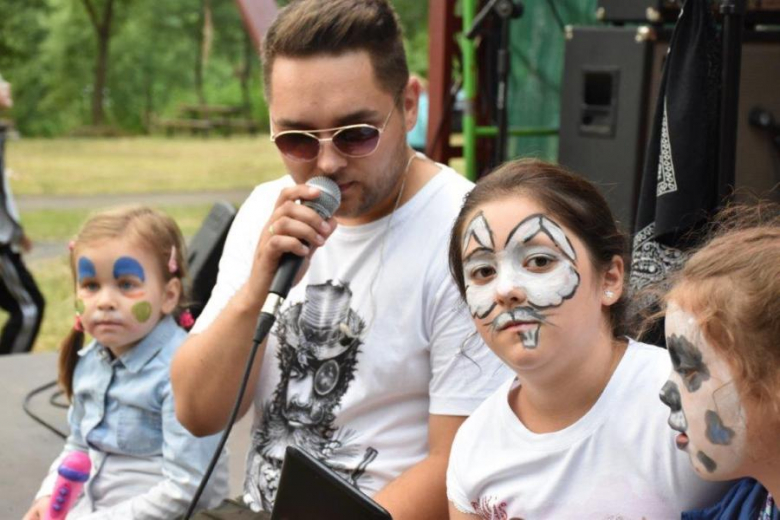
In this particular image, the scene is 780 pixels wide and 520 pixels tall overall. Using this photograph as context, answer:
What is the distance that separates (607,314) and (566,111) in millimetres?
1957

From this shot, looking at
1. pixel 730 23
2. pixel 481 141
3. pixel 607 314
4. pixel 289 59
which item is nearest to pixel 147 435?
pixel 289 59

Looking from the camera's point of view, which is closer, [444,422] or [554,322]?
[554,322]

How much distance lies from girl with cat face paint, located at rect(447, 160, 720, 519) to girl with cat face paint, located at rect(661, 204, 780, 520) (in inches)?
5.4

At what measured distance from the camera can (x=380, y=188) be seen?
2.18m

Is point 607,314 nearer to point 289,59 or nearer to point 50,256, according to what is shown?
point 289,59

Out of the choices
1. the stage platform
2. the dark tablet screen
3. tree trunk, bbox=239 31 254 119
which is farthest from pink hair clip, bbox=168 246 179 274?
tree trunk, bbox=239 31 254 119

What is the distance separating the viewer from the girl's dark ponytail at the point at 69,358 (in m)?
2.90

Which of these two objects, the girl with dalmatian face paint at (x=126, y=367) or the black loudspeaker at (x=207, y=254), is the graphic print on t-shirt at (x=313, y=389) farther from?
the black loudspeaker at (x=207, y=254)

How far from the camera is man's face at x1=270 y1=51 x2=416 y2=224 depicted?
2129 millimetres

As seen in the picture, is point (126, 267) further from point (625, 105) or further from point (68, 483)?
point (625, 105)

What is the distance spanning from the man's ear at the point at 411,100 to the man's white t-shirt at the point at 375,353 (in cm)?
13

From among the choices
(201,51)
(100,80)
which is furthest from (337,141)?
(201,51)

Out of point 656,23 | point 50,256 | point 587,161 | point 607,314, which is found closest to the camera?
point 607,314

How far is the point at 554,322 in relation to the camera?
170 cm
